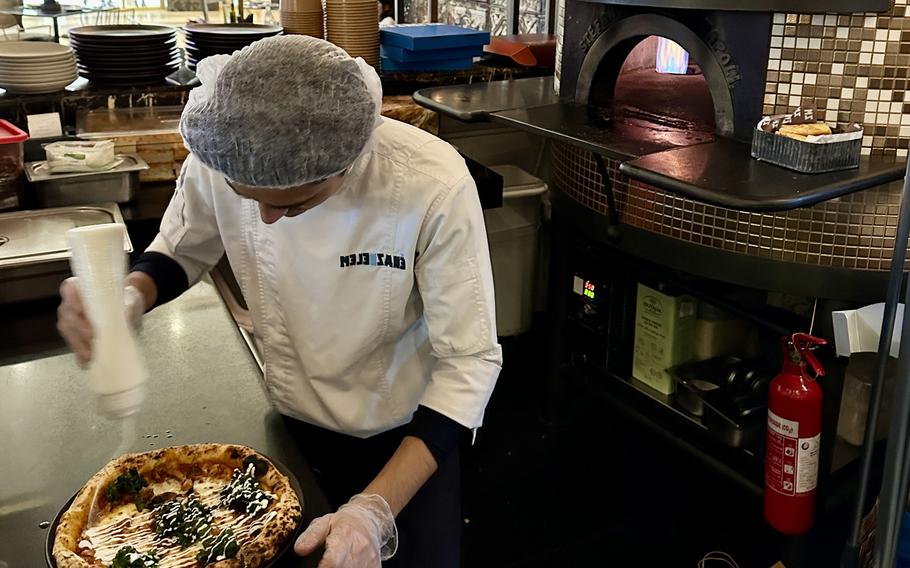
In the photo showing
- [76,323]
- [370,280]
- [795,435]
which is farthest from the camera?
[795,435]

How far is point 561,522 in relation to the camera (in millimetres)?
2539

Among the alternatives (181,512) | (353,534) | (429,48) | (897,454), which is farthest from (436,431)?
(429,48)

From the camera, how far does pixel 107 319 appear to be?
1.15 metres

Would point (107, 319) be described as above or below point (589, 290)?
above

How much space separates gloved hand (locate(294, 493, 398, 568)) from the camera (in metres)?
1.04

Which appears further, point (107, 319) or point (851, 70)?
point (851, 70)

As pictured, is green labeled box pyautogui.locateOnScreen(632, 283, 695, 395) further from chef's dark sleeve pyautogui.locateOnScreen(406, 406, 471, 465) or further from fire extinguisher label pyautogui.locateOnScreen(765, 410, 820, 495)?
chef's dark sleeve pyautogui.locateOnScreen(406, 406, 471, 465)

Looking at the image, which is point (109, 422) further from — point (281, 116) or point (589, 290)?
point (589, 290)

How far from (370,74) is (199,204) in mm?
436

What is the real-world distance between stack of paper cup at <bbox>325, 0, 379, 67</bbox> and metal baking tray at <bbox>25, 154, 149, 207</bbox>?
873mm

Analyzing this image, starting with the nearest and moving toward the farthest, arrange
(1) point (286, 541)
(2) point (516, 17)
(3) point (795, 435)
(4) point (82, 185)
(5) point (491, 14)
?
(1) point (286, 541)
(3) point (795, 435)
(4) point (82, 185)
(2) point (516, 17)
(5) point (491, 14)

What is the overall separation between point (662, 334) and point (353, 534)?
5.51 feet

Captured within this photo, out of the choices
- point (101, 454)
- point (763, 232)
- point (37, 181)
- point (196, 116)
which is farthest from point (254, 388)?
point (763, 232)

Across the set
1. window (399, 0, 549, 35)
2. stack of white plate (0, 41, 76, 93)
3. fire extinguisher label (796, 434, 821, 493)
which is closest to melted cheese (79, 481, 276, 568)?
fire extinguisher label (796, 434, 821, 493)
